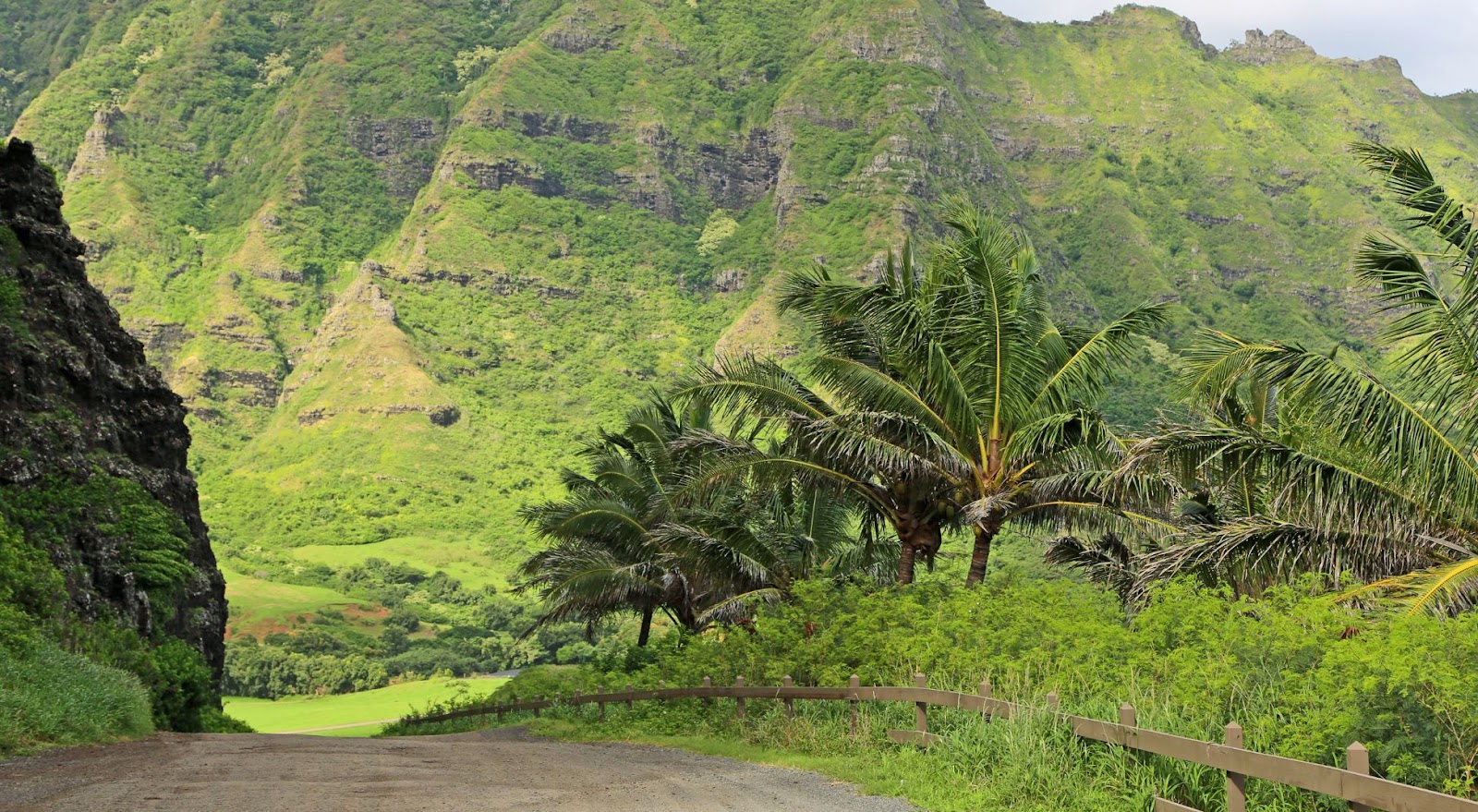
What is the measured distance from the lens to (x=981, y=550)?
20.6 metres

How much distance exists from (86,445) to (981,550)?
1909 cm

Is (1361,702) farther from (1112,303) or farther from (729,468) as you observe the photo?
(1112,303)

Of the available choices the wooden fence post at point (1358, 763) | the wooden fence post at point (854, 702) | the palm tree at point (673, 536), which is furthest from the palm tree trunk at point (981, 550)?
the wooden fence post at point (1358, 763)

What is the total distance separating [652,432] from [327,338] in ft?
479

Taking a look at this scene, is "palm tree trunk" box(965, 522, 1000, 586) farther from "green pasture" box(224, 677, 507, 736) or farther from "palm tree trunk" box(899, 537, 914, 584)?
"green pasture" box(224, 677, 507, 736)

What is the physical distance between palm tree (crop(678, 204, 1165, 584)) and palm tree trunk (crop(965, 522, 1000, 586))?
0.02 metres

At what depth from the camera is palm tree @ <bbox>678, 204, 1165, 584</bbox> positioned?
2003 centimetres

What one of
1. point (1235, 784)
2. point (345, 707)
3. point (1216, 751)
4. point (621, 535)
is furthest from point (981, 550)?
point (345, 707)

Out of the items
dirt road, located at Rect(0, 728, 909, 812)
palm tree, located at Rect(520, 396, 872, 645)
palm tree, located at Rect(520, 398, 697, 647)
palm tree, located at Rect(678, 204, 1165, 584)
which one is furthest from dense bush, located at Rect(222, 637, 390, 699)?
dirt road, located at Rect(0, 728, 909, 812)

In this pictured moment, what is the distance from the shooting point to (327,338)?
171 metres

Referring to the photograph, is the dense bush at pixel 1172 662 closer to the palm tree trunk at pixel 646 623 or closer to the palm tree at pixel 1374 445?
the palm tree at pixel 1374 445

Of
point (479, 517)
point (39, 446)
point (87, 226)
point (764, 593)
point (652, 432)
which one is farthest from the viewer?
point (87, 226)

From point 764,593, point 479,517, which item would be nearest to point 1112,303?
point 479,517

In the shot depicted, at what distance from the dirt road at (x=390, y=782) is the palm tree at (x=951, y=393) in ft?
21.3
